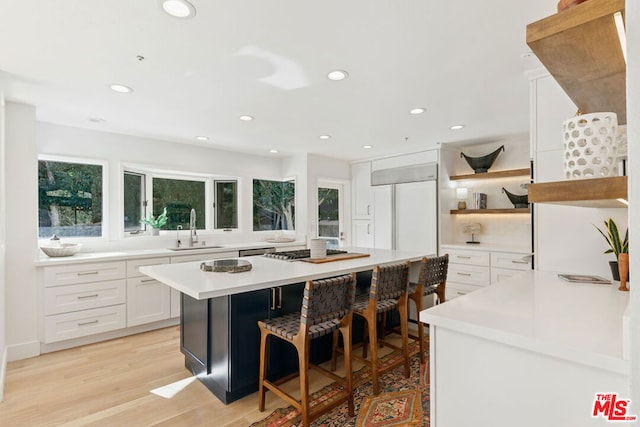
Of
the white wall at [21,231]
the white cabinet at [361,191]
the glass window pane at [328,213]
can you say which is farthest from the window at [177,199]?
the white cabinet at [361,191]

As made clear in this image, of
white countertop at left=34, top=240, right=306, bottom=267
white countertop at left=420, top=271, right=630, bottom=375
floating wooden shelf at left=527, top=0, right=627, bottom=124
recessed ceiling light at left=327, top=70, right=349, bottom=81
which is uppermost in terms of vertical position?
recessed ceiling light at left=327, top=70, right=349, bottom=81

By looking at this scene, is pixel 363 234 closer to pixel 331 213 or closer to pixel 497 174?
pixel 331 213

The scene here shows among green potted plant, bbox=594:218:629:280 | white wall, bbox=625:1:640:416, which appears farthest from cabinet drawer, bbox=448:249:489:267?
white wall, bbox=625:1:640:416

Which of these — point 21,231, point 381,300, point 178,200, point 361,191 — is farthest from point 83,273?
point 361,191

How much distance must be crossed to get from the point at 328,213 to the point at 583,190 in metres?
5.15

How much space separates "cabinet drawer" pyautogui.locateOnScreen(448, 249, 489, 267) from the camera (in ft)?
13.0

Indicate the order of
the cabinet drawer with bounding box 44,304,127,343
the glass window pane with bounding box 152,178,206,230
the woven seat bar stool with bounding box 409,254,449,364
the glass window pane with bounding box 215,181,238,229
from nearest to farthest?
the woven seat bar stool with bounding box 409,254,449,364
the cabinet drawer with bounding box 44,304,127,343
the glass window pane with bounding box 152,178,206,230
the glass window pane with bounding box 215,181,238,229

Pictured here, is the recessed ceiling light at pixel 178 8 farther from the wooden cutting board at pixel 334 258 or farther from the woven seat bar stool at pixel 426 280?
the woven seat bar stool at pixel 426 280

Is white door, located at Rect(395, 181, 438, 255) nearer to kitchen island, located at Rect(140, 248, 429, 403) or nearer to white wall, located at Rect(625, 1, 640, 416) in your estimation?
kitchen island, located at Rect(140, 248, 429, 403)

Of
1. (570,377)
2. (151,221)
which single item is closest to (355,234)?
(151,221)

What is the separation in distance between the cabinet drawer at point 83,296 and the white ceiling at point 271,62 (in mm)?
1732

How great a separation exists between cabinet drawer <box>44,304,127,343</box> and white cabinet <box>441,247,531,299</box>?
396 centimetres

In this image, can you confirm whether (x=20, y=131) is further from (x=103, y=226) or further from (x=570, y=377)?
(x=570, y=377)

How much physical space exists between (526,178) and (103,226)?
538cm
